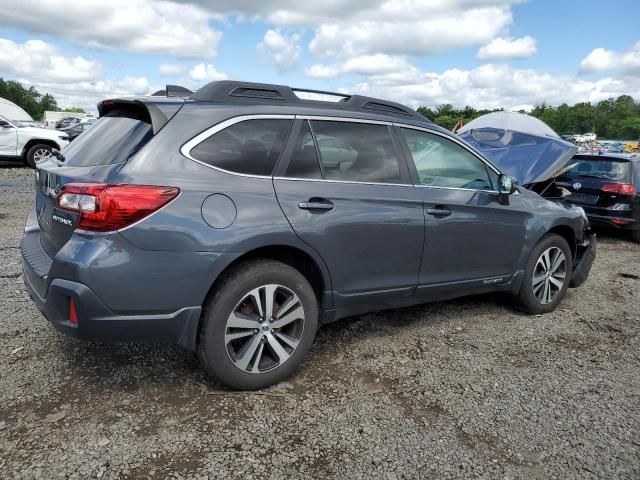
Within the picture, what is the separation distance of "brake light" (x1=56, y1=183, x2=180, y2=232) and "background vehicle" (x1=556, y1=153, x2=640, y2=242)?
24.7 ft

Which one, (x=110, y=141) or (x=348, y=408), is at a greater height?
(x=110, y=141)

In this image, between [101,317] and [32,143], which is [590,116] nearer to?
[32,143]

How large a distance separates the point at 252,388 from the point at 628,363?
2.70m

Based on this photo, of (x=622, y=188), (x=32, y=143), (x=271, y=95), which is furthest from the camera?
(x=32, y=143)

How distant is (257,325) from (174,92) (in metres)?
1.61

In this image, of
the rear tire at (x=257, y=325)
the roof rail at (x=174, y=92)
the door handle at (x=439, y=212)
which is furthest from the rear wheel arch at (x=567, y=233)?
the roof rail at (x=174, y=92)

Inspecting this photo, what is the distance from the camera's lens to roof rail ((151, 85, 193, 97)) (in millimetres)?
3482

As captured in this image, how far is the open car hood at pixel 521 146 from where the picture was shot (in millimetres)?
7152

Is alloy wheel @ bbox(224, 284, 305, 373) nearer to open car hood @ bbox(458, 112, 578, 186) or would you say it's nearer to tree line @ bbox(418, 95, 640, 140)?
open car hood @ bbox(458, 112, 578, 186)

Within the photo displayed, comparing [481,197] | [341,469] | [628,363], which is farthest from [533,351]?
[341,469]

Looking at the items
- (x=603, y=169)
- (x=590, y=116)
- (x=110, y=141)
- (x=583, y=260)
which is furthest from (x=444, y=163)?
(x=590, y=116)

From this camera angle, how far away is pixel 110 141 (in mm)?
3160

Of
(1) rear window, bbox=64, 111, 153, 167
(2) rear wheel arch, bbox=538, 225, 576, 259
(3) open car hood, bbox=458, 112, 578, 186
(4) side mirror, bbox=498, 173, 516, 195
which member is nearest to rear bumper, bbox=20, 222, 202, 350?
(1) rear window, bbox=64, 111, 153, 167

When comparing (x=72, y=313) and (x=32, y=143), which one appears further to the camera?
(x=32, y=143)
